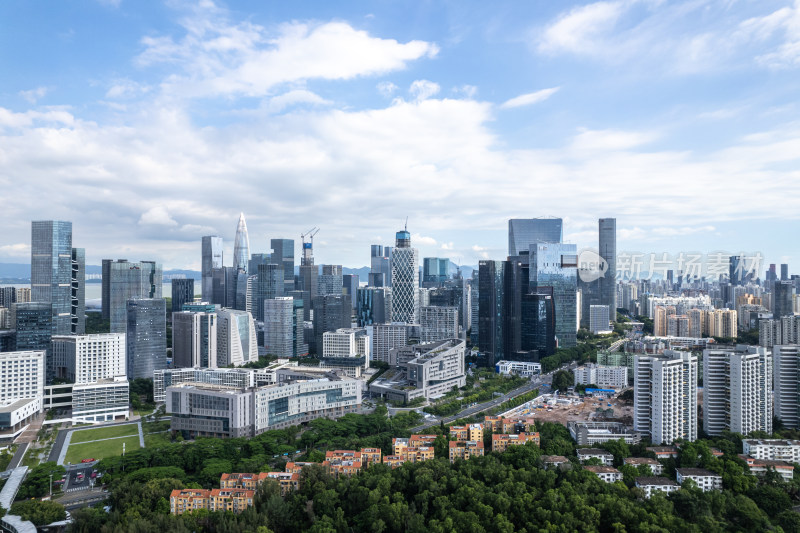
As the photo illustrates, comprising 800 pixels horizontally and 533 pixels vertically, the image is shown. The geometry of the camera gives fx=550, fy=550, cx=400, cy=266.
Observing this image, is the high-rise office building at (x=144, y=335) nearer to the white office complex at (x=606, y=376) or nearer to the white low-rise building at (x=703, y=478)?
the white office complex at (x=606, y=376)

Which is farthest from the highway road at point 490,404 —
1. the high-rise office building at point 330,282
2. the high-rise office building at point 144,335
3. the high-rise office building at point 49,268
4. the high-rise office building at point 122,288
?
the high-rise office building at point 330,282


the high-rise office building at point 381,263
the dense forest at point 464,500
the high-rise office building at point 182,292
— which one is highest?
the high-rise office building at point 381,263

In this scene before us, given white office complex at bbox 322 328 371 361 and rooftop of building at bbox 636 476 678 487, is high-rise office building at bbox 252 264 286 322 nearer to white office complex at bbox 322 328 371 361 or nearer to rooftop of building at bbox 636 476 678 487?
white office complex at bbox 322 328 371 361

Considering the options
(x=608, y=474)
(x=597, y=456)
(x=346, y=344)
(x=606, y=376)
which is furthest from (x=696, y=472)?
(x=346, y=344)

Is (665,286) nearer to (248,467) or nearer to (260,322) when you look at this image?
(260,322)

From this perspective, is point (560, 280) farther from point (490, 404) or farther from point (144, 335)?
point (144, 335)

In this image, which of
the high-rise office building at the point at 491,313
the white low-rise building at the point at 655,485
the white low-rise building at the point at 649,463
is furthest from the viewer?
the high-rise office building at the point at 491,313
